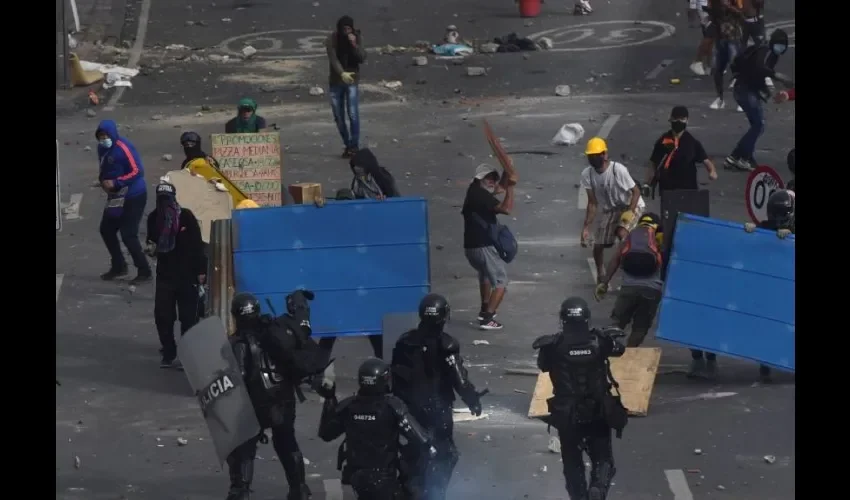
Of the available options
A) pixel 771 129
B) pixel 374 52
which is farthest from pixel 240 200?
pixel 374 52

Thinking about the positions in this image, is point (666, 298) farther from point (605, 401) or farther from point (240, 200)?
point (240, 200)

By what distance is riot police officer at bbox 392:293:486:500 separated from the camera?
12047mm

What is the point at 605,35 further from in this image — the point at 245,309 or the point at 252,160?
the point at 245,309

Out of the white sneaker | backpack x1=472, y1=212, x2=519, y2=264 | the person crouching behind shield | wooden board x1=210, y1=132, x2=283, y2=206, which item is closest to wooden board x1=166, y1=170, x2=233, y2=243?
wooden board x1=210, y1=132, x2=283, y2=206

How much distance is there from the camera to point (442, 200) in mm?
21609

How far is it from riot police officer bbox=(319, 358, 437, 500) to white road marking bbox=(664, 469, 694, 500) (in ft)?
8.38

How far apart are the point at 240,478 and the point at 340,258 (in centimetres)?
358

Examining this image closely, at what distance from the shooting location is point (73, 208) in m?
21.5

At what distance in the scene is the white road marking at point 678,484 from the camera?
12.9 metres

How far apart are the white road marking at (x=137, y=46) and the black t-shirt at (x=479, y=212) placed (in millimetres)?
10928

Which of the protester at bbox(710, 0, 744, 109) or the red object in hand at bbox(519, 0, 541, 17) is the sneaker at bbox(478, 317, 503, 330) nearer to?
the protester at bbox(710, 0, 744, 109)

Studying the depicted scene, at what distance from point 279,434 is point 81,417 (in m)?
3.30

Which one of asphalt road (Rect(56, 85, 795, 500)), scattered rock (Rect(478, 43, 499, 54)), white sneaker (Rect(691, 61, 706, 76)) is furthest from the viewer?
scattered rock (Rect(478, 43, 499, 54))

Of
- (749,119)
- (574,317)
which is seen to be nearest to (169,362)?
(574,317)
